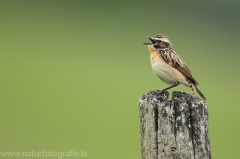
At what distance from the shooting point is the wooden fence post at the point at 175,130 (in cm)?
504

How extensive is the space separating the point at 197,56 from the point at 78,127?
11473 millimetres

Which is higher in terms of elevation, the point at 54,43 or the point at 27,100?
the point at 54,43

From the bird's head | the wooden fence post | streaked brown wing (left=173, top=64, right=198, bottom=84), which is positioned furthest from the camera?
the bird's head

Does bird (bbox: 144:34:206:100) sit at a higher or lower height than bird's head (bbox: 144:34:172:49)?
lower

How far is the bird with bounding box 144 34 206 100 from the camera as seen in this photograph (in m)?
7.94

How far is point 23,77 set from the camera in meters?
20.7

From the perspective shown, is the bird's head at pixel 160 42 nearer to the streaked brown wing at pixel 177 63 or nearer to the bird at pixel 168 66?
the bird at pixel 168 66

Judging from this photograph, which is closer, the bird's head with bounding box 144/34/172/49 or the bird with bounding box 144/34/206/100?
the bird with bounding box 144/34/206/100

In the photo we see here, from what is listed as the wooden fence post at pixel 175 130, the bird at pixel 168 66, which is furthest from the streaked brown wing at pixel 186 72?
the wooden fence post at pixel 175 130

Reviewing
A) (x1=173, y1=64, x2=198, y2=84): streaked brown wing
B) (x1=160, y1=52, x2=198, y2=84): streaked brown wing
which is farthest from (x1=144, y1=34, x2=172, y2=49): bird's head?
(x1=173, y1=64, x2=198, y2=84): streaked brown wing

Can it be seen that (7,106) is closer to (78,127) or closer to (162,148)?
(78,127)

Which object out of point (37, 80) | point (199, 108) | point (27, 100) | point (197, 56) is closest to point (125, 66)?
point (197, 56)

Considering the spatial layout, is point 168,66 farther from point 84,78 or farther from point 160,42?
point 84,78

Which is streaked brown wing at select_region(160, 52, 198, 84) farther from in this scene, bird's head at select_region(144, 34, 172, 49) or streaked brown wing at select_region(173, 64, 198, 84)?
bird's head at select_region(144, 34, 172, 49)
